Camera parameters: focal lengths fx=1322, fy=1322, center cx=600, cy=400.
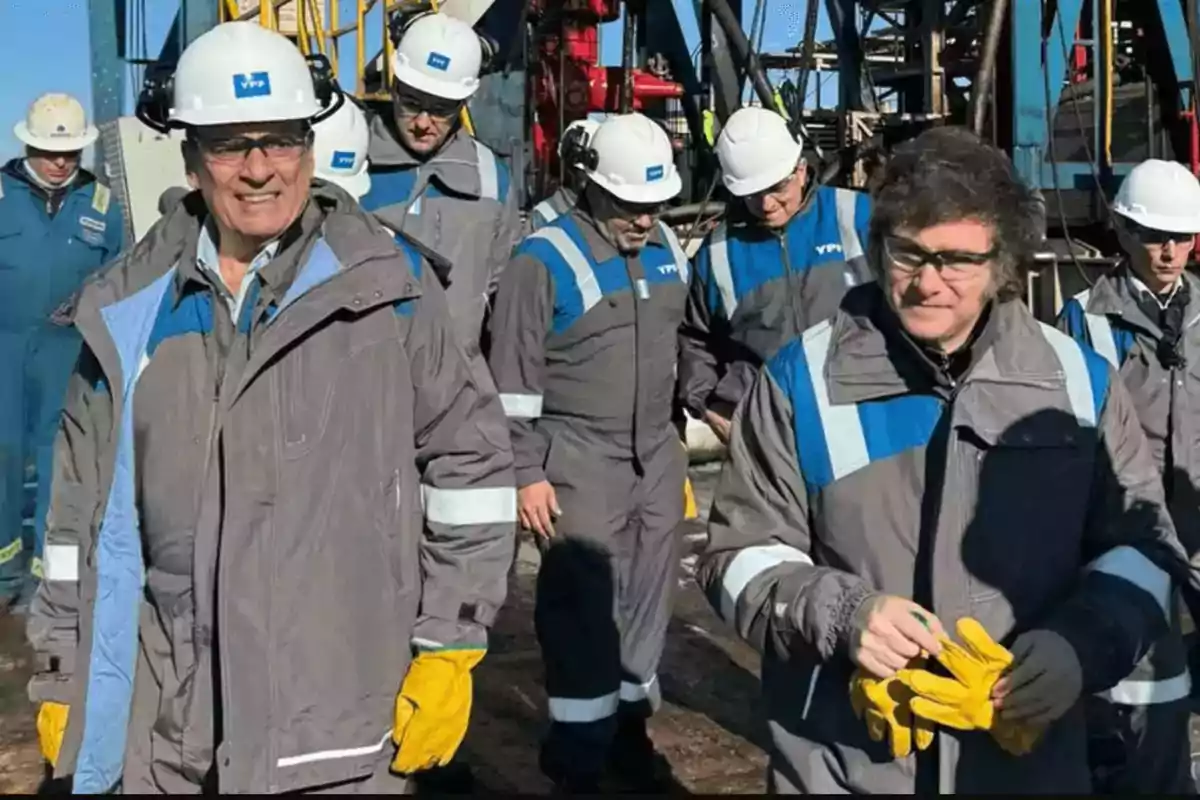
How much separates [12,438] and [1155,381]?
4729 millimetres

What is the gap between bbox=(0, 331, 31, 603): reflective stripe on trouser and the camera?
587cm

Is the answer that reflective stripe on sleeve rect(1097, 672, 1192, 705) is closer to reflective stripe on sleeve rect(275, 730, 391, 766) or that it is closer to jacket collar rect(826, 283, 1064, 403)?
jacket collar rect(826, 283, 1064, 403)

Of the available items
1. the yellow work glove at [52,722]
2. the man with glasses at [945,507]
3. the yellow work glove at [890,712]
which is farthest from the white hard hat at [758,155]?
the yellow work glove at [52,722]

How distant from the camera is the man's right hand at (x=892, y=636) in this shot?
6.05 feet

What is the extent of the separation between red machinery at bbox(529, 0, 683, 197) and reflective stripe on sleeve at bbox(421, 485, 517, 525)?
7.90m

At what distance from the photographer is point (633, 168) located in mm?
4012

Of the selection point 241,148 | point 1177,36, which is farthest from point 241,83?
point 1177,36

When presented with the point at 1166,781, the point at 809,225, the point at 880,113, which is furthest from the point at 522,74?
the point at 1166,781

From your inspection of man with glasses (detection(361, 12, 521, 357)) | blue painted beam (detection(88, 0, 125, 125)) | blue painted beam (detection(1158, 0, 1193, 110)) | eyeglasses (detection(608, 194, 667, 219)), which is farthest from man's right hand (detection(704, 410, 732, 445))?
blue painted beam (detection(1158, 0, 1193, 110))

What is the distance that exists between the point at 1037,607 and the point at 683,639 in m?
3.71

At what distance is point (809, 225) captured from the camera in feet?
13.0

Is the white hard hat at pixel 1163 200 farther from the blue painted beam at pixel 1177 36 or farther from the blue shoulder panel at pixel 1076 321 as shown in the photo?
the blue painted beam at pixel 1177 36

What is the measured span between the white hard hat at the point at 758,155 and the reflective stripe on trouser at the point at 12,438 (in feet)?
11.7

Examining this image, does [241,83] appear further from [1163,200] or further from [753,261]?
[1163,200]
